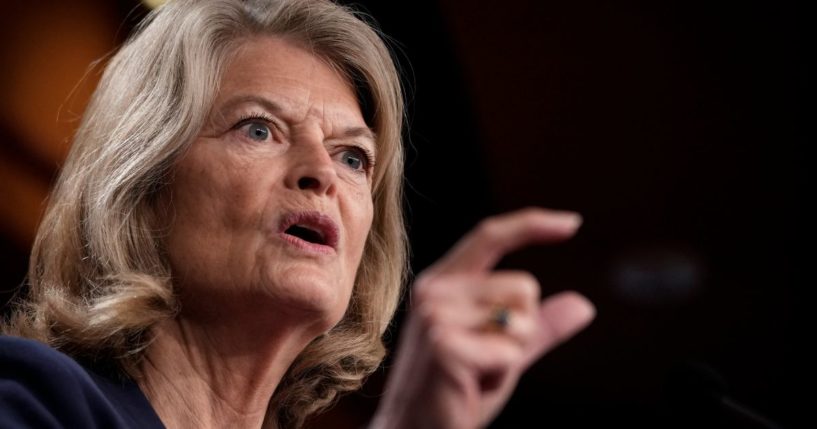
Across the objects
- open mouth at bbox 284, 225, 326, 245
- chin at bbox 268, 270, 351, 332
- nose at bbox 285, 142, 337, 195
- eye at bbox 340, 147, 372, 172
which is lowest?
chin at bbox 268, 270, 351, 332

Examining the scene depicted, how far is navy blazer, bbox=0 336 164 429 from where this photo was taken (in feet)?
3.36

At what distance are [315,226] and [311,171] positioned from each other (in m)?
0.09

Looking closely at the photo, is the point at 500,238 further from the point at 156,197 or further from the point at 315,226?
the point at 156,197

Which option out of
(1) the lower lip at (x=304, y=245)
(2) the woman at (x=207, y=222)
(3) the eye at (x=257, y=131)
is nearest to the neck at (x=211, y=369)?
(2) the woman at (x=207, y=222)

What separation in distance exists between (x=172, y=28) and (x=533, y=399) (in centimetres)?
361

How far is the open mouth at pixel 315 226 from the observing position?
55.9 inches

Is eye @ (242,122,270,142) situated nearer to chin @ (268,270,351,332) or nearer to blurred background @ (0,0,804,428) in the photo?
chin @ (268,270,351,332)

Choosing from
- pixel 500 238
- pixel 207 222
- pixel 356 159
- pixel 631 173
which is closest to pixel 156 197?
pixel 207 222

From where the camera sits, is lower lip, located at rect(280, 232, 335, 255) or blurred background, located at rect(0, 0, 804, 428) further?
blurred background, located at rect(0, 0, 804, 428)

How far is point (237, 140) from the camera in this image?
1.50 meters

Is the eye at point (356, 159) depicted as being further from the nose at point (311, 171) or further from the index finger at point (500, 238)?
the index finger at point (500, 238)

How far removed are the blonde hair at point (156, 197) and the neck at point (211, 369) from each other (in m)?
0.04

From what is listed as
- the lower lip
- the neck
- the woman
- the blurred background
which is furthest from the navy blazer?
the blurred background

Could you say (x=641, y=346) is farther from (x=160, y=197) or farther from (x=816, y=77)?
(x=160, y=197)
